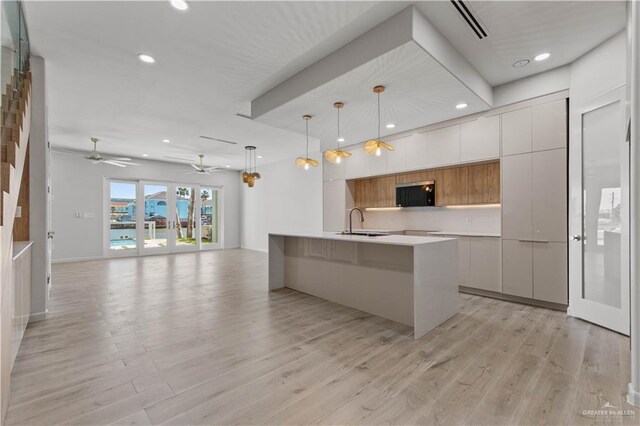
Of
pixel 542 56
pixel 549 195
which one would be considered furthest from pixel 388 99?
pixel 549 195

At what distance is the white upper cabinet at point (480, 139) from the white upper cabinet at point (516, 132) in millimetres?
98

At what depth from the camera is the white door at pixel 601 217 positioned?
3.11 metres

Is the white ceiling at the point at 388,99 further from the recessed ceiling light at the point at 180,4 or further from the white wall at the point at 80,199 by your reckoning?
the white wall at the point at 80,199

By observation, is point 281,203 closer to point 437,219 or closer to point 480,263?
point 437,219

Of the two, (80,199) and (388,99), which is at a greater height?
(388,99)

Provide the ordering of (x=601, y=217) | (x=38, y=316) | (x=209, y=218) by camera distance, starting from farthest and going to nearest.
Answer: (x=209, y=218)
(x=38, y=316)
(x=601, y=217)

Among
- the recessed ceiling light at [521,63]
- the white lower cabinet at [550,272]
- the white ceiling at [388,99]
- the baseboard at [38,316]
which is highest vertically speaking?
the recessed ceiling light at [521,63]

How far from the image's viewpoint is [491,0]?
262 cm

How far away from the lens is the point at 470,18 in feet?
9.43

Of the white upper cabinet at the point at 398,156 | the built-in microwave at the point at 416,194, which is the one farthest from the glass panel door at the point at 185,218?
the built-in microwave at the point at 416,194

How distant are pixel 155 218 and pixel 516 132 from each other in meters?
9.84

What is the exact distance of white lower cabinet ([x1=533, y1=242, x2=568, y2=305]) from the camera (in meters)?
3.86

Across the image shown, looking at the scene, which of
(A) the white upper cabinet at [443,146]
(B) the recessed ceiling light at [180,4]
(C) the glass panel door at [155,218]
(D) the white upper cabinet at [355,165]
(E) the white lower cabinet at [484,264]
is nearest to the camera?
(B) the recessed ceiling light at [180,4]

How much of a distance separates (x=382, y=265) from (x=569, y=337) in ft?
6.55
